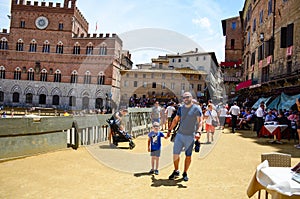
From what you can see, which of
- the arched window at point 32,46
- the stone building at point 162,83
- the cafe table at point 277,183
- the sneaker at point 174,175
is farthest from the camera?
the stone building at point 162,83

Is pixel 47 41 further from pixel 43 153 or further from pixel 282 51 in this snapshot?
pixel 43 153

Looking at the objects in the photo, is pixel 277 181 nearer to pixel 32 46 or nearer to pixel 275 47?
pixel 275 47

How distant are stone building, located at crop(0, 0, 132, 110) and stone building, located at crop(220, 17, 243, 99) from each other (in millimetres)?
19668

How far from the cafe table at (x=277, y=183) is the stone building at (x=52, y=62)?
41.2 m

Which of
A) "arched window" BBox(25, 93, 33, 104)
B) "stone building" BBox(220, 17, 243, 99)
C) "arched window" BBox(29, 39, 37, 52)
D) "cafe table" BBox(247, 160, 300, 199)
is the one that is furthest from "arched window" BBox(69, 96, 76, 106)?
"cafe table" BBox(247, 160, 300, 199)

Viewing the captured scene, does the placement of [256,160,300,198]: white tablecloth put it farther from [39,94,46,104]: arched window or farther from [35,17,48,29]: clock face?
[35,17,48,29]: clock face

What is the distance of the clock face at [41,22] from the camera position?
4572 centimetres

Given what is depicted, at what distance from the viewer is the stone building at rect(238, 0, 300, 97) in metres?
19.1

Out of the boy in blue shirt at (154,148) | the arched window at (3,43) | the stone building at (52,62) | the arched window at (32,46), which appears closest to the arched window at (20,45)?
the stone building at (52,62)

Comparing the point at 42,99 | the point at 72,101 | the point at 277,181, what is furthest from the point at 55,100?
the point at 277,181

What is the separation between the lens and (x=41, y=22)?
4588 cm

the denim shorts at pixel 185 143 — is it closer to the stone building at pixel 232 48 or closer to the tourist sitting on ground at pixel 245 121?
the tourist sitting on ground at pixel 245 121

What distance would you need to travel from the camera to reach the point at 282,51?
70.7ft

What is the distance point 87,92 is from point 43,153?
37466 millimetres
